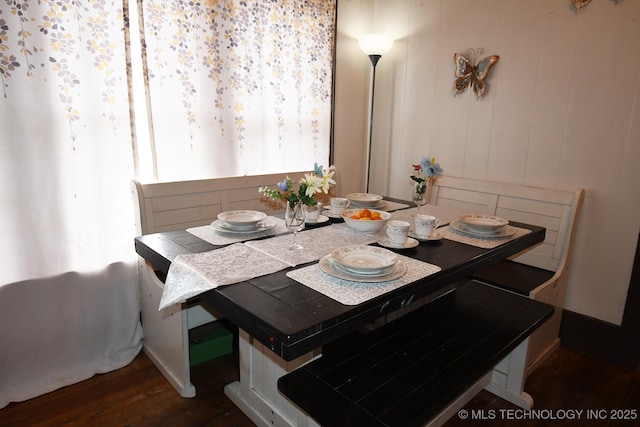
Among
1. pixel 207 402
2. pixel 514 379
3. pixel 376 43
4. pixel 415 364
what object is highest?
pixel 376 43

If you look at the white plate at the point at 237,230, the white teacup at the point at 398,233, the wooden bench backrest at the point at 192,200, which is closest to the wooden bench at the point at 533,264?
the white teacup at the point at 398,233

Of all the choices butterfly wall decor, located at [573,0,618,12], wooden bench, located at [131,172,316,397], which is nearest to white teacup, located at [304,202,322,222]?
wooden bench, located at [131,172,316,397]

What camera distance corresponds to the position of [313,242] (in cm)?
163

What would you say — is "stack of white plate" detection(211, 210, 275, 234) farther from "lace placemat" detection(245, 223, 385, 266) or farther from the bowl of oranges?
the bowl of oranges

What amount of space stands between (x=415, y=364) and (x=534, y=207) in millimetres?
1455

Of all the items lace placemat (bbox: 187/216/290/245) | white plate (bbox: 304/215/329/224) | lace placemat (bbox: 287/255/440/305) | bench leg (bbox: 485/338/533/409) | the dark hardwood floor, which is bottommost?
the dark hardwood floor

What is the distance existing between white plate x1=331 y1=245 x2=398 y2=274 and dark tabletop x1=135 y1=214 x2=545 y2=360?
109 mm

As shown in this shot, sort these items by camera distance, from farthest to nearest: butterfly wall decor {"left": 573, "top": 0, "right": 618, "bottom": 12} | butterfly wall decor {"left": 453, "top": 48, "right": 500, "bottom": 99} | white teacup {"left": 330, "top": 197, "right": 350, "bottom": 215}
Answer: butterfly wall decor {"left": 453, "top": 48, "right": 500, "bottom": 99}
butterfly wall decor {"left": 573, "top": 0, "right": 618, "bottom": 12}
white teacup {"left": 330, "top": 197, "right": 350, "bottom": 215}

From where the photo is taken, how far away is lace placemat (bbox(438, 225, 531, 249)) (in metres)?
1.66

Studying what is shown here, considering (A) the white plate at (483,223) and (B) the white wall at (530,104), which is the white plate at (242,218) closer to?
(A) the white plate at (483,223)

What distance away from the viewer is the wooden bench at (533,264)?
6.44ft

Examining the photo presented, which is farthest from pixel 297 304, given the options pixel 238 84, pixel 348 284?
pixel 238 84

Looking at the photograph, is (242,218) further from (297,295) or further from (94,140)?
(94,140)

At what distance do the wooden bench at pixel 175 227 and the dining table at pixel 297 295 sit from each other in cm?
31
